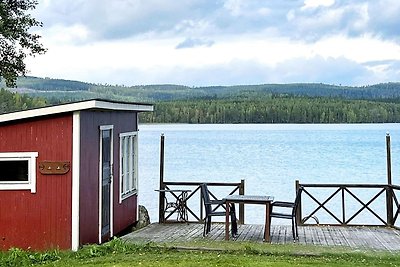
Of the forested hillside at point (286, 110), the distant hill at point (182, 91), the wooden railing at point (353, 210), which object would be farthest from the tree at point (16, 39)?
the distant hill at point (182, 91)

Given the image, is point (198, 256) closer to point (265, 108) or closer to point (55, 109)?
point (55, 109)

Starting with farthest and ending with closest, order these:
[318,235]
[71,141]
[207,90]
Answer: [207,90], [318,235], [71,141]

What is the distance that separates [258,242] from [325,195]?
1721cm

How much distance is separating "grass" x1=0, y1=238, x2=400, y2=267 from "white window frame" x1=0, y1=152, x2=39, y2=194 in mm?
872

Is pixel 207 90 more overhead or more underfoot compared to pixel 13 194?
more overhead

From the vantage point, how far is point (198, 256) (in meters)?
8.59

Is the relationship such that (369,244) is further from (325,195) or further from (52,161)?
(325,195)

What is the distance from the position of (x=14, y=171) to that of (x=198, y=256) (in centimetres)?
285

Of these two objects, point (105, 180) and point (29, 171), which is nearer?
point (29, 171)

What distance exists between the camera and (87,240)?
932 centimetres

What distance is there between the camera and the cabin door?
10.0 meters

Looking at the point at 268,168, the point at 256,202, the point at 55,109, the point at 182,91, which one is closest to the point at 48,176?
the point at 55,109

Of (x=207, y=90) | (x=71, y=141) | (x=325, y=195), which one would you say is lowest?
(x=325, y=195)

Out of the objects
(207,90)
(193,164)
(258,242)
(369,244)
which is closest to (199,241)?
(258,242)
